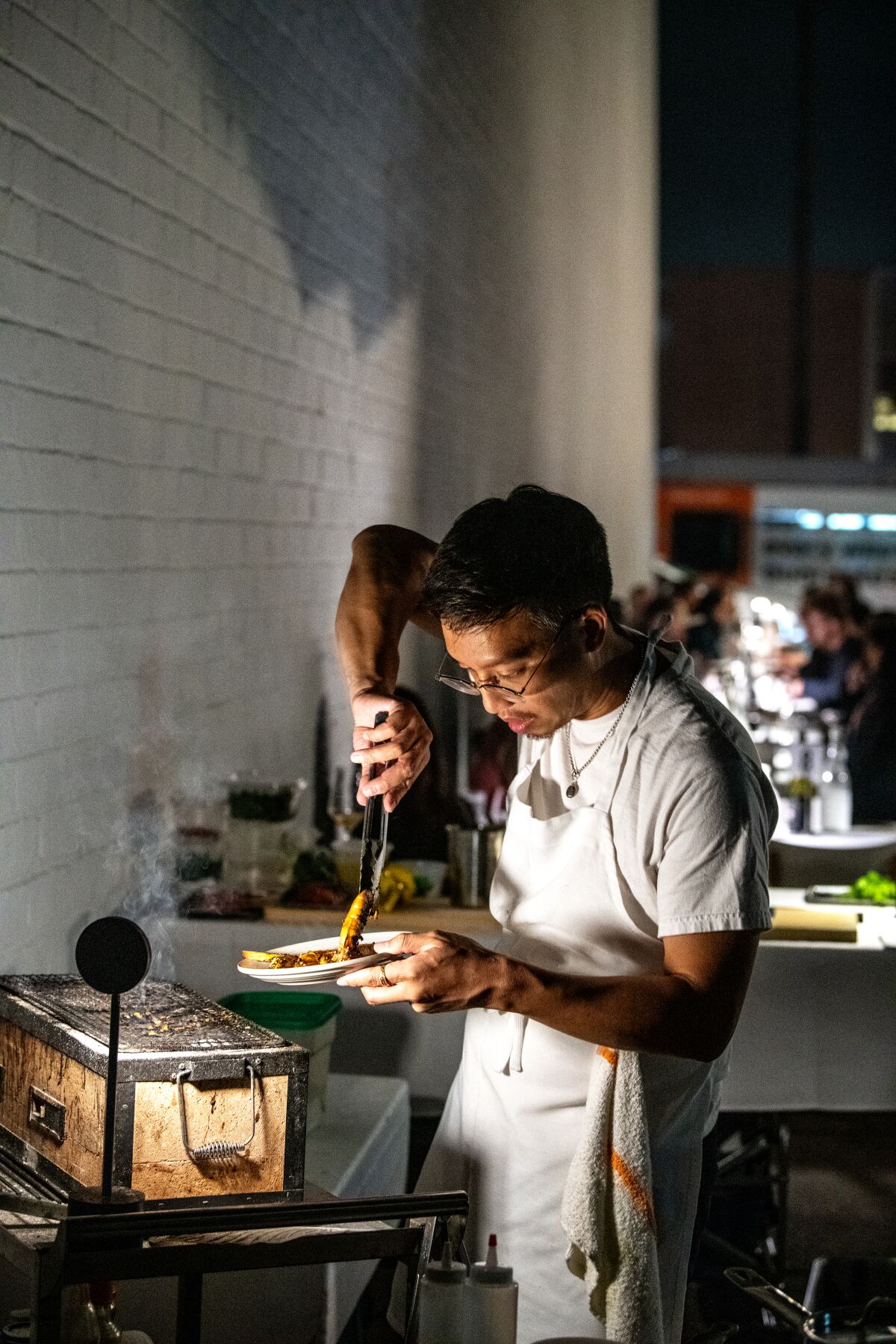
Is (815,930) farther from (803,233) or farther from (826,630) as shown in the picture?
(803,233)

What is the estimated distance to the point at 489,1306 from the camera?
148 centimetres

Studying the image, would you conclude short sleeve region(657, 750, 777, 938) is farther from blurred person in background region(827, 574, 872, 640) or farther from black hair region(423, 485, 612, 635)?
blurred person in background region(827, 574, 872, 640)

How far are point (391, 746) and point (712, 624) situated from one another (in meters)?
9.19

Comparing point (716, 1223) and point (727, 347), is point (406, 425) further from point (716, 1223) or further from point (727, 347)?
point (727, 347)

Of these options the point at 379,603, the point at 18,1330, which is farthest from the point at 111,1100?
the point at 379,603

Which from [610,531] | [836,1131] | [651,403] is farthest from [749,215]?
[836,1131]

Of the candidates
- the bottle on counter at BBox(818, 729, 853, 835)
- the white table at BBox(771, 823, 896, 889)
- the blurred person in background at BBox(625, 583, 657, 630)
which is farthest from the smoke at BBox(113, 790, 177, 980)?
the blurred person in background at BBox(625, 583, 657, 630)

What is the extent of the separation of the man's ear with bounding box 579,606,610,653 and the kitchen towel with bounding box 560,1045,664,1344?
481 mm

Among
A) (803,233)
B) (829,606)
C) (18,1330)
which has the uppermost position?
(803,233)

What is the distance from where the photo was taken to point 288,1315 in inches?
85.4

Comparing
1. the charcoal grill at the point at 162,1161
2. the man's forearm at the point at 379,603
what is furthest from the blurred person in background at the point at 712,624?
the charcoal grill at the point at 162,1161

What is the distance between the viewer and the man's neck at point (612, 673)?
5.70ft

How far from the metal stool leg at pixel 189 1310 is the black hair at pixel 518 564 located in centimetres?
76

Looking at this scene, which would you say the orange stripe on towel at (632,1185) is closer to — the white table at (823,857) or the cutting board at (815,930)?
the cutting board at (815,930)
